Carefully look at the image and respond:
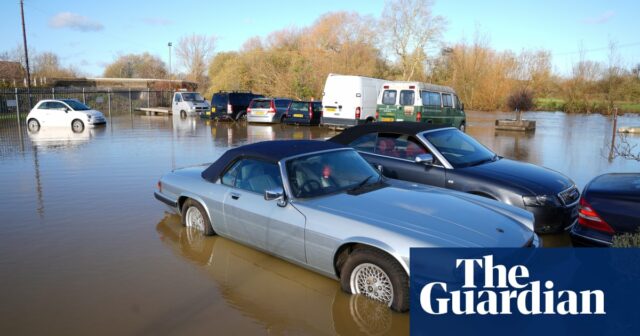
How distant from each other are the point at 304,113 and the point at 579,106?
30324 millimetres

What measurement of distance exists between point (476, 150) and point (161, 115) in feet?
96.8

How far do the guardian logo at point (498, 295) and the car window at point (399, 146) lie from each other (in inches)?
132

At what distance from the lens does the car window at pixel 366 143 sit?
7.59m

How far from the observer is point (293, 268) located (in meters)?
5.17

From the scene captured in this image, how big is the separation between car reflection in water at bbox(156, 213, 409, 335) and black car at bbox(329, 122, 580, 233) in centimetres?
196

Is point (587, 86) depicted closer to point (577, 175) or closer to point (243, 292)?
point (577, 175)

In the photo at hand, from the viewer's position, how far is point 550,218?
5910 millimetres

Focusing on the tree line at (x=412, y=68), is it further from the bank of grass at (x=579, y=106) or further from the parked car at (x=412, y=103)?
the parked car at (x=412, y=103)

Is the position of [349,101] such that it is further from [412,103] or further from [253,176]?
[253,176]

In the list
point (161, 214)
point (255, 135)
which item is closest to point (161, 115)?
point (255, 135)

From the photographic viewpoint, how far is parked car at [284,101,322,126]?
23906 millimetres

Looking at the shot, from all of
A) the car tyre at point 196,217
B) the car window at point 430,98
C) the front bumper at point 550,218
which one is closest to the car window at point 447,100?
the car window at point 430,98

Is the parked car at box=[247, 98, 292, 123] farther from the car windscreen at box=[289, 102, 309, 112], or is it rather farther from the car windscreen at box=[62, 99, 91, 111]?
the car windscreen at box=[62, 99, 91, 111]

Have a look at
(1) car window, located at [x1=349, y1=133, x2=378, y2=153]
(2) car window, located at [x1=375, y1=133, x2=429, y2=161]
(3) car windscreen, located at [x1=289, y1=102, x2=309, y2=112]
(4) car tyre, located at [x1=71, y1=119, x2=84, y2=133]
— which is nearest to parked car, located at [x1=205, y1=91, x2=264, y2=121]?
(3) car windscreen, located at [x1=289, y1=102, x2=309, y2=112]
